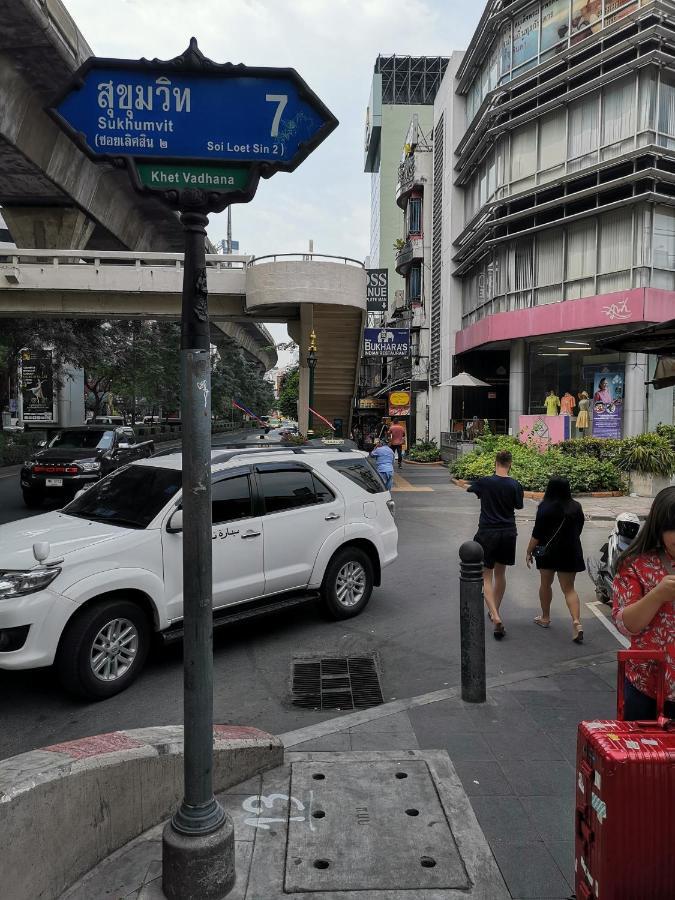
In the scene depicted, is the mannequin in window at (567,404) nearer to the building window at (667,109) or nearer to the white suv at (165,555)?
the building window at (667,109)

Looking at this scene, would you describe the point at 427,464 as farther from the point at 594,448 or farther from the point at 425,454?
the point at 594,448

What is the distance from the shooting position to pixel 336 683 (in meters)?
5.62

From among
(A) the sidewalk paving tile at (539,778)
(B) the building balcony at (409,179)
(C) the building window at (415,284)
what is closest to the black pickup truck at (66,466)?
(A) the sidewalk paving tile at (539,778)

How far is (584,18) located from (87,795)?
26945 millimetres

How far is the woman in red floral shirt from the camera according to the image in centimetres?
291

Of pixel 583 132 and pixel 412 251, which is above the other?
pixel 583 132

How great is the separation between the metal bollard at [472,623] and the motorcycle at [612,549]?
1.78 m

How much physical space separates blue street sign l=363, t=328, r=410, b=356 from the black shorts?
68.4 ft

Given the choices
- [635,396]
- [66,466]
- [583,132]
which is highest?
[583,132]

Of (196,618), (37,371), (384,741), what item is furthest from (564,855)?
(37,371)

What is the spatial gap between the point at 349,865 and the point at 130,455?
46.0 feet

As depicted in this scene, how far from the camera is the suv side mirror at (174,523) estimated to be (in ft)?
18.8

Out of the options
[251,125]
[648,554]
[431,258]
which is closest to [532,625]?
[648,554]

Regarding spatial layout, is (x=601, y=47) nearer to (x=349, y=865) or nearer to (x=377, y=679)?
(x=377, y=679)
